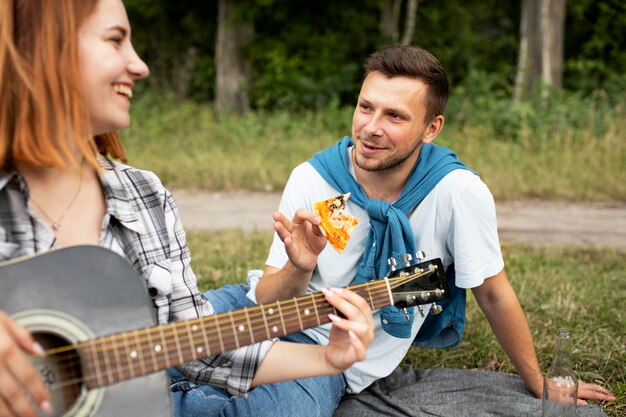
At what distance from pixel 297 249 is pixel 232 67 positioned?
1165 centimetres

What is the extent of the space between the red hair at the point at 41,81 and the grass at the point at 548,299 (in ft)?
8.26

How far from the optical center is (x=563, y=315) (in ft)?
14.2

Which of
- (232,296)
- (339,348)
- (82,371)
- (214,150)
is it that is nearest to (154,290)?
(82,371)

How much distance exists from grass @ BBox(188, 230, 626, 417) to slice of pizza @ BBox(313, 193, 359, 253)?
4.95 feet

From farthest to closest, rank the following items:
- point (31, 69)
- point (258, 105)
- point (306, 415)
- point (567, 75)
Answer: point (567, 75), point (258, 105), point (306, 415), point (31, 69)

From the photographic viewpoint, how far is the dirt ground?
21.5 ft

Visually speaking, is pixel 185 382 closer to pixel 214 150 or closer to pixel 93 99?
pixel 93 99

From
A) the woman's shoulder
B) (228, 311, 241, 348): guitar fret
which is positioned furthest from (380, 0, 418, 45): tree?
(228, 311, 241, 348): guitar fret

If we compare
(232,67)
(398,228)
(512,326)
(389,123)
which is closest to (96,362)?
(398,228)

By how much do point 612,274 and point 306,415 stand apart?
3.21 meters

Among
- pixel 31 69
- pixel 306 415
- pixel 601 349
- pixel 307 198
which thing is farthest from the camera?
pixel 601 349

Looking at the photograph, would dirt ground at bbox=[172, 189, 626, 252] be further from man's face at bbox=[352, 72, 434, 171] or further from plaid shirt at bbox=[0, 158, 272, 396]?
plaid shirt at bbox=[0, 158, 272, 396]

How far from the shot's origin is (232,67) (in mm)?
13812

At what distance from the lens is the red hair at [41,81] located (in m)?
1.81
